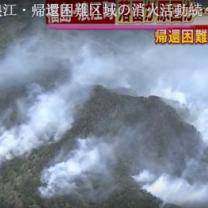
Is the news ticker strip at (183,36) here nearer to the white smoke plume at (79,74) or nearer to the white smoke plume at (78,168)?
the white smoke plume at (79,74)

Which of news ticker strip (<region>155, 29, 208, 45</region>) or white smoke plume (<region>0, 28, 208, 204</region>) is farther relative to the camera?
white smoke plume (<region>0, 28, 208, 204</region>)

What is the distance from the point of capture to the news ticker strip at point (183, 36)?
6352 millimetres

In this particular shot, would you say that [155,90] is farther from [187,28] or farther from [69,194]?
[69,194]

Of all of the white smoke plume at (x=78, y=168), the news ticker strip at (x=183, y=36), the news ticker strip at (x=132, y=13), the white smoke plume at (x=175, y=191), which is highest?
the news ticker strip at (x=132, y=13)

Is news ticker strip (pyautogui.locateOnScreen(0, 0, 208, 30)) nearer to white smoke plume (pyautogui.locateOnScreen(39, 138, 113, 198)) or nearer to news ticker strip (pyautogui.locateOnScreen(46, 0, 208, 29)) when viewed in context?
news ticker strip (pyautogui.locateOnScreen(46, 0, 208, 29))

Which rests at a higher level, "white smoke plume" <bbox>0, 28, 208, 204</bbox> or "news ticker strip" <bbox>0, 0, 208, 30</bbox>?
"news ticker strip" <bbox>0, 0, 208, 30</bbox>

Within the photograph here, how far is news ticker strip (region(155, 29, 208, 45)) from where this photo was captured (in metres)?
6.35

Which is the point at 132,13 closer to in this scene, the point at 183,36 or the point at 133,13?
the point at 133,13

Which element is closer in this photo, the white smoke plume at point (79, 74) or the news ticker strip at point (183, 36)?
the news ticker strip at point (183, 36)

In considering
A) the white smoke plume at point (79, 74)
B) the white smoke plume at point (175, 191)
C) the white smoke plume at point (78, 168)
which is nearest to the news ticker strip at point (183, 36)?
the white smoke plume at point (79, 74)

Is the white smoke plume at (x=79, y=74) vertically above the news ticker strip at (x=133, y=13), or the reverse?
the news ticker strip at (x=133, y=13)

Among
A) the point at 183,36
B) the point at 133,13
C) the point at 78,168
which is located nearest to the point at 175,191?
the point at 78,168

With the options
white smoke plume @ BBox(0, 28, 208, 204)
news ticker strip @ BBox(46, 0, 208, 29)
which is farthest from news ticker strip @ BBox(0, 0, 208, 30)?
white smoke plume @ BBox(0, 28, 208, 204)

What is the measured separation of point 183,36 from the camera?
6.38m
